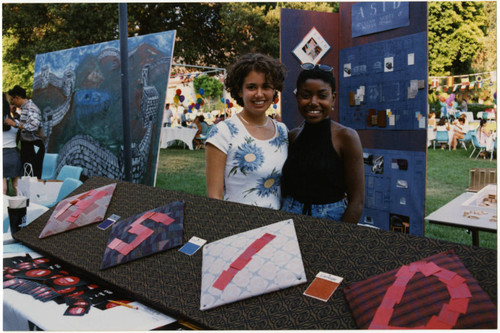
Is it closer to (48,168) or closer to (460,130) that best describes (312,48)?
(48,168)

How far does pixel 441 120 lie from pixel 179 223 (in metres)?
11.0

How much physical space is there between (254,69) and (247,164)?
0.41 metres

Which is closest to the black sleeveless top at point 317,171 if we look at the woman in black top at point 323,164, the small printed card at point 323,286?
the woman in black top at point 323,164

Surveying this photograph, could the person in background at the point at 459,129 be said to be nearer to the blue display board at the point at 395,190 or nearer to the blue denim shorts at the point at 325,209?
the blue display board at the point at 395,190

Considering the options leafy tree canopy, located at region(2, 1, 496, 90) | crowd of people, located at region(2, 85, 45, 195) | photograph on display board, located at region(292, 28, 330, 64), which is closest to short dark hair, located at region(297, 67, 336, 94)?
photograph on display board, located at region(292, 28, 330, 64)

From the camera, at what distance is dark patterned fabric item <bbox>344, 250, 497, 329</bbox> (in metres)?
0.91

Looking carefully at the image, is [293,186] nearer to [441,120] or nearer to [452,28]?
[441,120]

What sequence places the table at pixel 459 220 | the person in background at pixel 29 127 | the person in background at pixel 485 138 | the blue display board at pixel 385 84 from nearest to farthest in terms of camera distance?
1. the table at pixel 459 220
2. the blue display board at pixel 385 84
3. the person in background at pixel 29 127
4. the person in background at pixel 485 138

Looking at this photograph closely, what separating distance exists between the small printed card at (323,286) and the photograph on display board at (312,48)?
274 centimetres

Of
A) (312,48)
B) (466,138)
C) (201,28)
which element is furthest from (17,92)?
(466,138)

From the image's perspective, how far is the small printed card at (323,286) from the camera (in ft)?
3.65

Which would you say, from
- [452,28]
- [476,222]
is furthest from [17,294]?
[452,28]

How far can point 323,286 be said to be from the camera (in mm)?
1138

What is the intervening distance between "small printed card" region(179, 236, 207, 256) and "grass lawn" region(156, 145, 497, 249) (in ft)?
12.0
